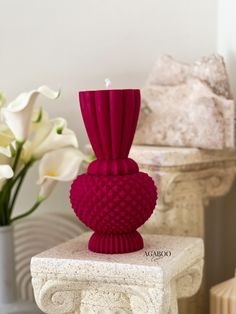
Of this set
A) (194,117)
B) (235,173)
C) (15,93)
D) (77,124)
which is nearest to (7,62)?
(15,93)

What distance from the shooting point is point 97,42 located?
131cm

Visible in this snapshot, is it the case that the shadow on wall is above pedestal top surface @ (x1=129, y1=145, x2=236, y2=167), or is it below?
below

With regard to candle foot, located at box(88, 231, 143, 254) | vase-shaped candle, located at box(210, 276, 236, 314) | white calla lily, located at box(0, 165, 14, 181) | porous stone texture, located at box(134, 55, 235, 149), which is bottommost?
vase-shaped candle, located at box(210, 276, 236, 314)

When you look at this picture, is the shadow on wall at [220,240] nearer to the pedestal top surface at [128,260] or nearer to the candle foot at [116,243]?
the pedestal top surface at [128,260]

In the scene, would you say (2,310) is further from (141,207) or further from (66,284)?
(141,207)

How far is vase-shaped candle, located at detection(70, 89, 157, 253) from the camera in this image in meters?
0.91

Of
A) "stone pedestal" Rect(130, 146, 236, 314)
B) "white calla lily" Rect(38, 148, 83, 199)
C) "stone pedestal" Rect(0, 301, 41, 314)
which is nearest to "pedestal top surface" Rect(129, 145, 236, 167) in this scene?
"stone pedestal" Rect(130, 146, 236, 314)

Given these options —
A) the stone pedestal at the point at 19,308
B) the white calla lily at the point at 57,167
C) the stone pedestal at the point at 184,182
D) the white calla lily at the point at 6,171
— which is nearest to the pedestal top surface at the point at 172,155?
the stone pedestal at the point at 184,182

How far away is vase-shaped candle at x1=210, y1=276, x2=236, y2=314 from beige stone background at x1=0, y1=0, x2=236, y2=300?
249mm

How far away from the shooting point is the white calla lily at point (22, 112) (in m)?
1.06

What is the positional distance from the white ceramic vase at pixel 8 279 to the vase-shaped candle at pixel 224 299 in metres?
0.34

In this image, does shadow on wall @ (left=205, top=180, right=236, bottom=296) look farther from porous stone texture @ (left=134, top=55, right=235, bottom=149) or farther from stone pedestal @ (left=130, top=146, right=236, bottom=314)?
porous stone texture @ (left=134, top=55, right=235, bottom=149)

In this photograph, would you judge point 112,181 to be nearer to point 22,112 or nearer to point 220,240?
point 22,112

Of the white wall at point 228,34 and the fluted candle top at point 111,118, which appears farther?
the white wall at point 228,34
